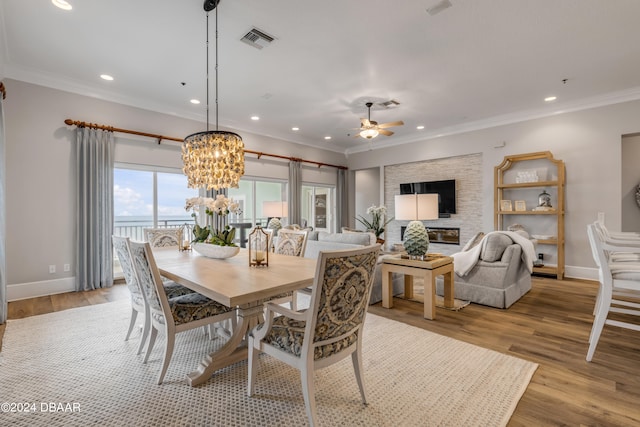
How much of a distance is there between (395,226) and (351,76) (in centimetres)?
442

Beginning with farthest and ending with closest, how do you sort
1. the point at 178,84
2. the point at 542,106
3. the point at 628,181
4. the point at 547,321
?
the point at 628,181
the point at 542,106
the point at 178,84
the point at 547,321

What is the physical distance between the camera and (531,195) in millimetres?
5398

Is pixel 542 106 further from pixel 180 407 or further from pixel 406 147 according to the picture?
pixel 180 407

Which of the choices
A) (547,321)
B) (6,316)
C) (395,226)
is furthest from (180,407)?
(395,226)

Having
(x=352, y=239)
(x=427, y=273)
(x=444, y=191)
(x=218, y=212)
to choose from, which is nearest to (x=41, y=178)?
(x=218, y=212)

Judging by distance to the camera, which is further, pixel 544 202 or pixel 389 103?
pixel 544 202

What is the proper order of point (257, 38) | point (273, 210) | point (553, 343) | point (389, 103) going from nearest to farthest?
point (553, 343) < point (257, 38) < point (389, 103) < point (273, 210)

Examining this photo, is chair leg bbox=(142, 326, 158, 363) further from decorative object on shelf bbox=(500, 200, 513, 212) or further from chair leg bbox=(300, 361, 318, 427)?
decorative object on shelf bbox=(500, 200, 513, 212)

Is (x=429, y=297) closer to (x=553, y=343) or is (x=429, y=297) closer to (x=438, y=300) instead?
(x=438, y=300)

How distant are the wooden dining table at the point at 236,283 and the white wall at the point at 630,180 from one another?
250 inches

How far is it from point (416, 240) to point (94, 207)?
4.40 m

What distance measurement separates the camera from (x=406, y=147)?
6996mm

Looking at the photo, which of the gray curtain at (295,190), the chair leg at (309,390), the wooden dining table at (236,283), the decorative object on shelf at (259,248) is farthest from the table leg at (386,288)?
the gray curtain at (295,190)

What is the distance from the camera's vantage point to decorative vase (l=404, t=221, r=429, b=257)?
10.9ft
